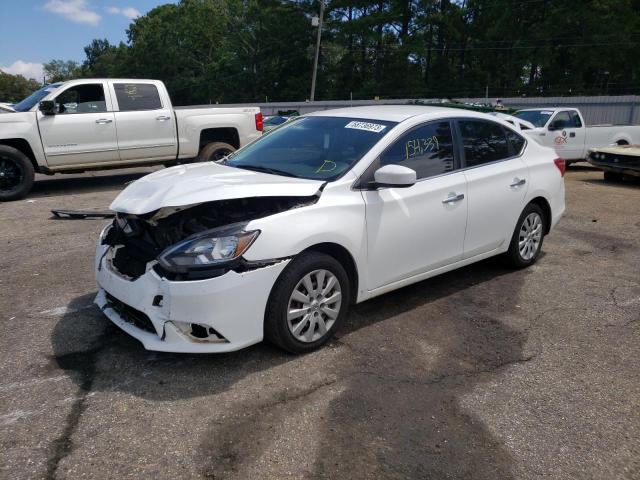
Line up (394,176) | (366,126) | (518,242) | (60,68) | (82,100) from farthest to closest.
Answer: (60,68) < (82,100) < (518,242) < (366,126) < (394,176)

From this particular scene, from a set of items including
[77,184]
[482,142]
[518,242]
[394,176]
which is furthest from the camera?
[77,184]

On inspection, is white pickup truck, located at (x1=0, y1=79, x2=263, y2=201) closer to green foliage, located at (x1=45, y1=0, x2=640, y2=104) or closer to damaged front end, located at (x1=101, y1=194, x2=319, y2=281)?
damaged front end, located at (x1=101, y1=194, x2=319, y2=281)

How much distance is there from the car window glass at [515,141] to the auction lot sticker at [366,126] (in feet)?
5.71

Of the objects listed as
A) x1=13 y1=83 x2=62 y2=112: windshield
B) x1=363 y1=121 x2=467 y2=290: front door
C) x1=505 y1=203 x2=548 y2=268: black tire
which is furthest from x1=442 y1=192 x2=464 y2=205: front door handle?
x1=13 y1=83 x2=62 y2=112: windshield

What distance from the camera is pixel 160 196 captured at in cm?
369

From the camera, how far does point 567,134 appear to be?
13.9m

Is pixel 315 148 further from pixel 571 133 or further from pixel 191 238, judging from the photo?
pixel 571 133

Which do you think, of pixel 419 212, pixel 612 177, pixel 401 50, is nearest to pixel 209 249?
pixel 419 212

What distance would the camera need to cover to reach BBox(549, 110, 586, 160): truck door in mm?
13852

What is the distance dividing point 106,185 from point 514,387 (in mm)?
9709

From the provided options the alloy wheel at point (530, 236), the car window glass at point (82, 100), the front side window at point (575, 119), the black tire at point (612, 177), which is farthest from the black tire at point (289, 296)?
the front side window at point (575, 119)

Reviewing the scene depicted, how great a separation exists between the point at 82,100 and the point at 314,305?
780cm

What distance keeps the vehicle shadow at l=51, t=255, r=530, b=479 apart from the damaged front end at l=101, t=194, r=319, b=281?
2.12ft

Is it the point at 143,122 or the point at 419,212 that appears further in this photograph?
the point at 143,122
